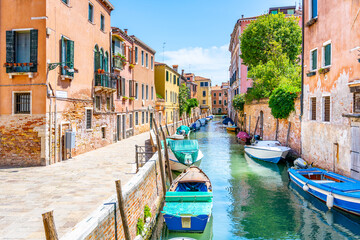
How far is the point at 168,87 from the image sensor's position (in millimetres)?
29094

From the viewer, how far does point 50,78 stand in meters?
9.54

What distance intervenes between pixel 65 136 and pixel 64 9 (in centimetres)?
479

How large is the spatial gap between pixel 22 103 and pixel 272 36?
786 inches

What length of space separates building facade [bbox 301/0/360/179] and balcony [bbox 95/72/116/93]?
31.8 ft

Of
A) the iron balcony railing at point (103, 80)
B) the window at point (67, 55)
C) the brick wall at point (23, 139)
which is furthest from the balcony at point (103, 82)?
the brick wall at point (23, 139)

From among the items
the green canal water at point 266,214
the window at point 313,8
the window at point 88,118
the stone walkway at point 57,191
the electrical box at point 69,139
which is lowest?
the green canal water at point 266,214

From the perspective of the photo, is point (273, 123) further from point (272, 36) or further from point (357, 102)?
point (357, 102)

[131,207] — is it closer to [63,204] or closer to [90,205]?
[90,205]

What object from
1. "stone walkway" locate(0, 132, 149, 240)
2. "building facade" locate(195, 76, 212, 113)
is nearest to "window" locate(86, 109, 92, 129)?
"stone walkway" locate(0, 132, 149, 240)

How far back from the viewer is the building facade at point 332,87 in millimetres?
9031

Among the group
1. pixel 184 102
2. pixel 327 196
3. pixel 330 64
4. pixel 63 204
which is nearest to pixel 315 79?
pixel 330 64

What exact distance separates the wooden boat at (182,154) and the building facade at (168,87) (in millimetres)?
13873

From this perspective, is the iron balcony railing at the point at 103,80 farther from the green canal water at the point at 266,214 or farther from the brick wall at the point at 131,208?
the green canal water at the point at 266,214

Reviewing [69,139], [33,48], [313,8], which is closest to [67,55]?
[33,48]
